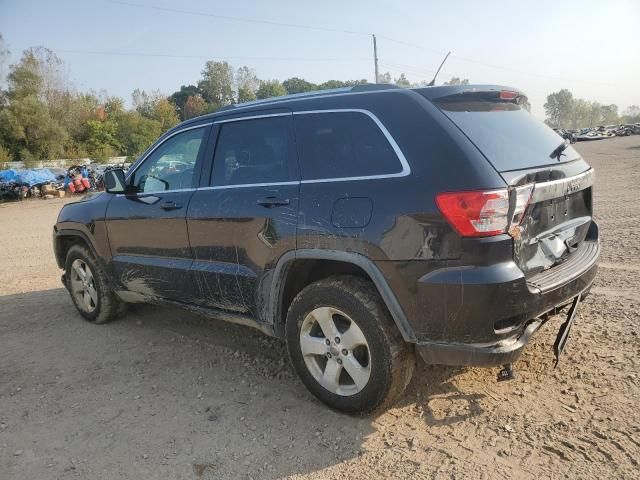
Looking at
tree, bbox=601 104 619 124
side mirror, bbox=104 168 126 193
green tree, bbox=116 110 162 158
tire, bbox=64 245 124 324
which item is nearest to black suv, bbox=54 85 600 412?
Result: side mirror, bbox=104 168 126 193

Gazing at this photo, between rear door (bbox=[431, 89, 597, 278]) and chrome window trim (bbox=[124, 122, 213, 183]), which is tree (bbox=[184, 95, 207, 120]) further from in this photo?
rear door (bbox=[431, 89, 597, 278])

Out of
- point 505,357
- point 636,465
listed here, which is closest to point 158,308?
point 505,357

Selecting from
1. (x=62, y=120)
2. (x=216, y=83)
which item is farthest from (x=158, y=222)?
(x=216, y=83)

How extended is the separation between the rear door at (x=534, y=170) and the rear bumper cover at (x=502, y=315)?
13 cm

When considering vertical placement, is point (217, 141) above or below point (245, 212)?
above

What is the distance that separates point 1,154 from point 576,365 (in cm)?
4506

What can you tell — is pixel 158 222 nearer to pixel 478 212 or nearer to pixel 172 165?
pixel 172 165

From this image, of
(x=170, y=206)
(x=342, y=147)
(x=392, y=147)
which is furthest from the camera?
(x=170, y=206)

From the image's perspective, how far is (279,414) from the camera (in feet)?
10.6

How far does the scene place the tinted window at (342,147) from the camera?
113 inches

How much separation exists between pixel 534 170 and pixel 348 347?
4.70 ft

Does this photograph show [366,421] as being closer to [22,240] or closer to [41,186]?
[22,240]

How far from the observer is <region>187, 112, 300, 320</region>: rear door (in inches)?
128

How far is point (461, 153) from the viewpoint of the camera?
2633 millimetres
